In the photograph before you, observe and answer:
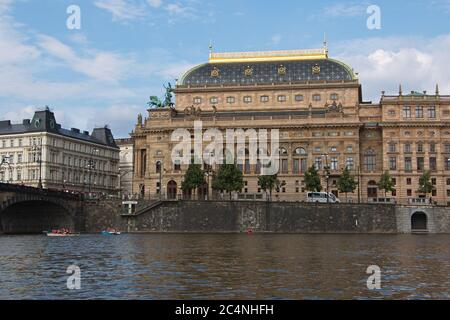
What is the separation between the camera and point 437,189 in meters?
132

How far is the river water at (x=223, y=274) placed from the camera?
103ft

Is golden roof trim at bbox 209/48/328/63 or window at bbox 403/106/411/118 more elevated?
golden roof trim at bbox 209/48/328/63

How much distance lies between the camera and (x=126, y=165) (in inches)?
7697

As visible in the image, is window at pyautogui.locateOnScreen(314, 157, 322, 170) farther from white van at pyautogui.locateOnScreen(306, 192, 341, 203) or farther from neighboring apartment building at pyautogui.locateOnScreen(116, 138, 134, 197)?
neighboring apartment building at pyautogui.locateOnScreen(116, 138, 134, 197)

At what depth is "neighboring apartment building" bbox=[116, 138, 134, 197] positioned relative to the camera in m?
191

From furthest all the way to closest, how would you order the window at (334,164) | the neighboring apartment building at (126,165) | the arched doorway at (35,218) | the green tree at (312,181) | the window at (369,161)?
the neighboring apartment building at (126,165) < the window at (369,161) < the window at (334,164) < the green tree at (312,181) < the arched doorway at (35,218)

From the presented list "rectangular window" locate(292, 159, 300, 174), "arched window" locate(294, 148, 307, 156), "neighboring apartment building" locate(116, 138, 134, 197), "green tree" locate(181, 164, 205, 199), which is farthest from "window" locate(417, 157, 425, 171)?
"neighboring apartment building" locate(116, 138, 134, 197)

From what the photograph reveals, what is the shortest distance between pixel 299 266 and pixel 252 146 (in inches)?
3697

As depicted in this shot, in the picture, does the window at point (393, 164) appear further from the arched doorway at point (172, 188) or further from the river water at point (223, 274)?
the river water at point (223, 274)

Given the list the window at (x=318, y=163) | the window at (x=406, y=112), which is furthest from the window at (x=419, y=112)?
the window at (x=318, y=163)

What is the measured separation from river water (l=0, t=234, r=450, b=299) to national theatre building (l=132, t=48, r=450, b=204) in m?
72.5

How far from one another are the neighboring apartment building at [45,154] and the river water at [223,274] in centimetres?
9146

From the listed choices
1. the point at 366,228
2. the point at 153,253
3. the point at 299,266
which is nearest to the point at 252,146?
the point at 366,228

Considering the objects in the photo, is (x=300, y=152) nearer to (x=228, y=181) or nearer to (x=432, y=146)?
(x=228, y=181)
